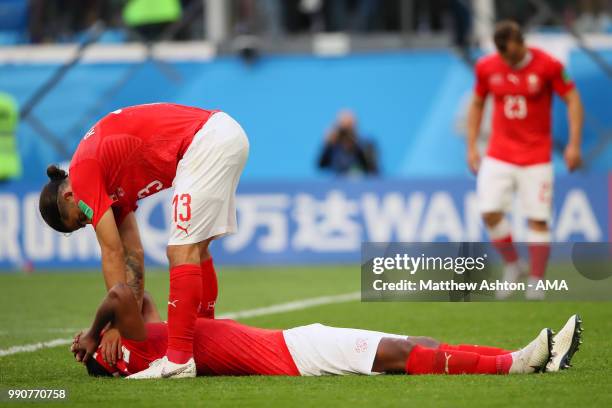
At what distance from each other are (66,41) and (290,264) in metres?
6.61

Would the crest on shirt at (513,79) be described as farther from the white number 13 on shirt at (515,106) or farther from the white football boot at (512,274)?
the white football boot at (512,274)

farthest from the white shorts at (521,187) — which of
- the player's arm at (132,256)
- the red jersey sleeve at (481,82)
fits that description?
the player's arm at (132,256)

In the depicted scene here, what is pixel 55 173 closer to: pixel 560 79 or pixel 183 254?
pixel 183 254

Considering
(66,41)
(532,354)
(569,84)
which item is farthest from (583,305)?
(66,41)

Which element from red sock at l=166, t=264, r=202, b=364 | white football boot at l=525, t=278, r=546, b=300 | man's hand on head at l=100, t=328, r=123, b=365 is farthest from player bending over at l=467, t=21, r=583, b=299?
man's hand on head at l=100, t=328, r=123, b=365

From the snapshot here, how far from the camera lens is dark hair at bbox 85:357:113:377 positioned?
6953 mm

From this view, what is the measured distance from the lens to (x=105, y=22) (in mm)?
20375

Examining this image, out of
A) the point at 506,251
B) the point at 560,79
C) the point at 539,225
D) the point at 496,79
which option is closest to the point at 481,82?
the point at 496,79

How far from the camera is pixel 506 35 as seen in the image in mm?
11297

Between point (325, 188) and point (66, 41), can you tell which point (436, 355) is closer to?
point (325, 188)

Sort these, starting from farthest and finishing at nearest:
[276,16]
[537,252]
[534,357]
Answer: [276,16] < [537,252] < [534,357]

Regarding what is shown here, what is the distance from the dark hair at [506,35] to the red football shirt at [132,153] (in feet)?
15.0

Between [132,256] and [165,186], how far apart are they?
458 mm

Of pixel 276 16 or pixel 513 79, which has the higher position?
pixel 513 79
